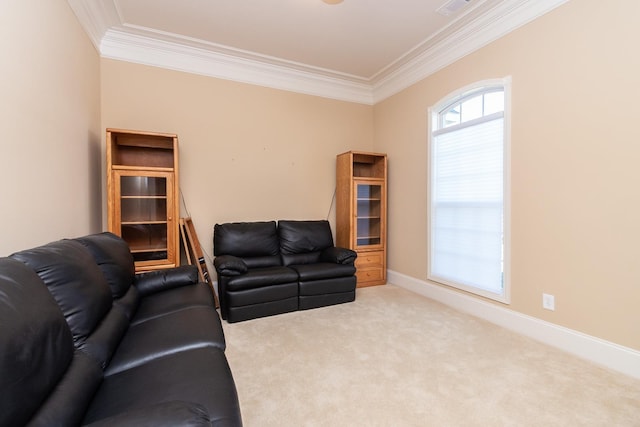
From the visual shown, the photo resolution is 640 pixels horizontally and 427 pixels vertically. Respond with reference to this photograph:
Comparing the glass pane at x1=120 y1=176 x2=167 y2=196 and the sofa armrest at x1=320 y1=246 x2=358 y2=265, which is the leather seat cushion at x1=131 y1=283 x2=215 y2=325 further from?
the sofa armrest at x1=320 y1=246 x2=358 y2=265

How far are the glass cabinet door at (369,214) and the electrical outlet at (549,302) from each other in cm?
212

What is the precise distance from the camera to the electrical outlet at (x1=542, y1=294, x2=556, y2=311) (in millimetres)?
2555

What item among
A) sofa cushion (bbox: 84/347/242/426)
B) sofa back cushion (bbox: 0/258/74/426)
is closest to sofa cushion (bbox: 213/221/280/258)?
sofa cushion (bbox: 84/347/242/426)

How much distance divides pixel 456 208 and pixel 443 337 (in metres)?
1.52

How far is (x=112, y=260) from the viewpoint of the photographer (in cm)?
199

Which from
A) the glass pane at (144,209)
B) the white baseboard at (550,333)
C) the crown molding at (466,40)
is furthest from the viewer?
the glass pane at (144,209)

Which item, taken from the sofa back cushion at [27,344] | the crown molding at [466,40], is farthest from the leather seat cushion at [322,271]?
the crown molding at [466,40]

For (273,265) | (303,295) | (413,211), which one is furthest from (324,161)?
(303,295)

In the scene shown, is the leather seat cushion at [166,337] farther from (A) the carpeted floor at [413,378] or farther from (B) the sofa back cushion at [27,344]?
(A) the carpeted floor at [413,378]

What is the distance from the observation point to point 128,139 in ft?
10.9

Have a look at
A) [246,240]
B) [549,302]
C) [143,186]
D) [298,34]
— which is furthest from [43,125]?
[549,302]

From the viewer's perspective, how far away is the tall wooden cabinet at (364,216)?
426cm

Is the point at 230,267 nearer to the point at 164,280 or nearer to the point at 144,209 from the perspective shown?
the point at 164,280

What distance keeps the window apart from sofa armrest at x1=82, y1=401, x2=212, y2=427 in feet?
9.87
